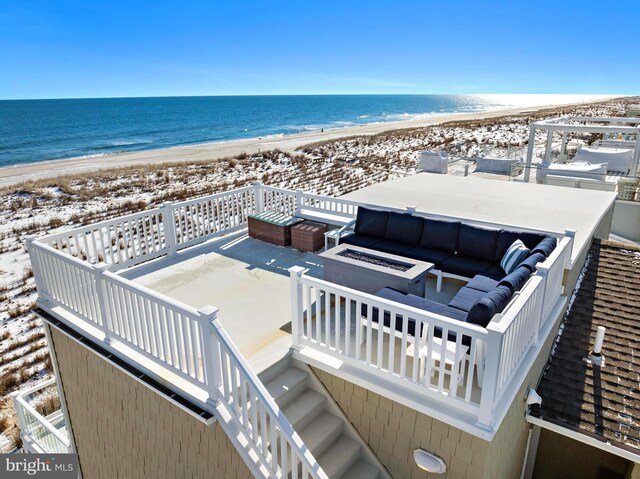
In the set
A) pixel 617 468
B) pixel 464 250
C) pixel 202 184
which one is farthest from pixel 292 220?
pixel 202 184

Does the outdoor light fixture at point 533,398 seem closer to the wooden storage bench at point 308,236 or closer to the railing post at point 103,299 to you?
the wooden storage bench at point 308,236

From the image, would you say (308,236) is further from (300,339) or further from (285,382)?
(285,382)

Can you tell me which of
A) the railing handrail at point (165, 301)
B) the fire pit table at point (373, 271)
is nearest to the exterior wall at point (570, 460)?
the fire pit table at point (373, 271)

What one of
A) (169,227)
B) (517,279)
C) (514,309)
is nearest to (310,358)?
(514,309)

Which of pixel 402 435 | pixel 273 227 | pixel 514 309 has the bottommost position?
→ pixel 402 435

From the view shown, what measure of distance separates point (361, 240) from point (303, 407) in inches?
112

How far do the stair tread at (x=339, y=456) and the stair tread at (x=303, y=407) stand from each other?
12.4 inches

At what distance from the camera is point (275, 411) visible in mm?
3010

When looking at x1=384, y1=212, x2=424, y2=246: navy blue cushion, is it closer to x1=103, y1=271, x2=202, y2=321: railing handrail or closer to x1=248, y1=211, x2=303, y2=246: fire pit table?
x1=248, y1=211, x2=303, y2=246: fire pit table

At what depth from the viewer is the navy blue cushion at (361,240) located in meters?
6.02

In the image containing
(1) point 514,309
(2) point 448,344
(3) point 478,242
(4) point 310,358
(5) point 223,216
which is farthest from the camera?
(5) point 223,216

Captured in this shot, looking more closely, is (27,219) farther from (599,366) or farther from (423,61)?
(423,61)

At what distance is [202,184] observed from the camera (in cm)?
2003

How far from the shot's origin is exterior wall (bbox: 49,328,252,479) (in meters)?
3.80
